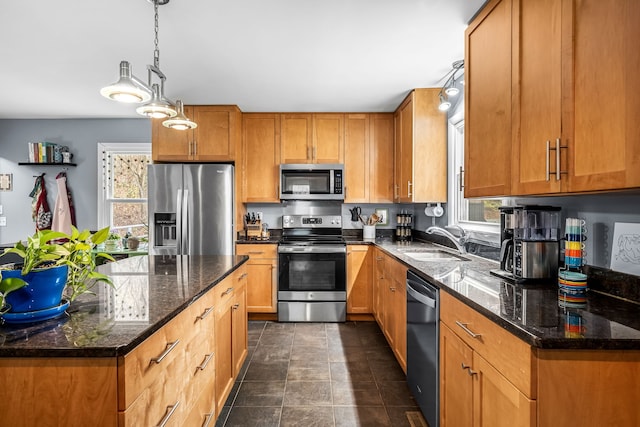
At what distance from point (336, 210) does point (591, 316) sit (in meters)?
3.15

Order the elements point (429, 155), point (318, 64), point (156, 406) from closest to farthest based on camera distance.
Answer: point (156, 406) < point (318, 64) < point (429, 155)

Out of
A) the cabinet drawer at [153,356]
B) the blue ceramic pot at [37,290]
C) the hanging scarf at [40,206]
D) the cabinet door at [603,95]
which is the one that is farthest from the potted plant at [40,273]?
the hanging scarf at [40,206]

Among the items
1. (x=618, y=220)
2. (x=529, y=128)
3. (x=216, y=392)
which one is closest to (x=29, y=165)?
(x=216, y=392)

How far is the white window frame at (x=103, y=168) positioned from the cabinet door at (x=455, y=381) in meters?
4.32

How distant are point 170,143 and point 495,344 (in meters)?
3.65

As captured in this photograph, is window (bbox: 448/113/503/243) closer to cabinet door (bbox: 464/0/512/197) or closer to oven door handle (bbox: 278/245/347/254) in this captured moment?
cabinet door (bbox: 464/0/512/197)

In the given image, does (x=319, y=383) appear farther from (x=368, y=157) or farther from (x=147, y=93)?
(x=368, y=157)

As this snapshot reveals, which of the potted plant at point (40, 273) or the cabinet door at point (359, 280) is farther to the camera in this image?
the cabinet door at point (359, 280)

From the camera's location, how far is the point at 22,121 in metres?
4.38

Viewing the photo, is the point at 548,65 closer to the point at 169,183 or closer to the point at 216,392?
the point at 216,392

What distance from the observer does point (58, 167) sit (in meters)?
4.41

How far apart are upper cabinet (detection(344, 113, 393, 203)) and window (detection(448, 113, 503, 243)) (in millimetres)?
905

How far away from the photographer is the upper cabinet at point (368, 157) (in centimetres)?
392

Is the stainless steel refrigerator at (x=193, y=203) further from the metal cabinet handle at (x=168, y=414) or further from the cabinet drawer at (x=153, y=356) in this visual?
the metal cabinet handle at (x=168, y=414)
